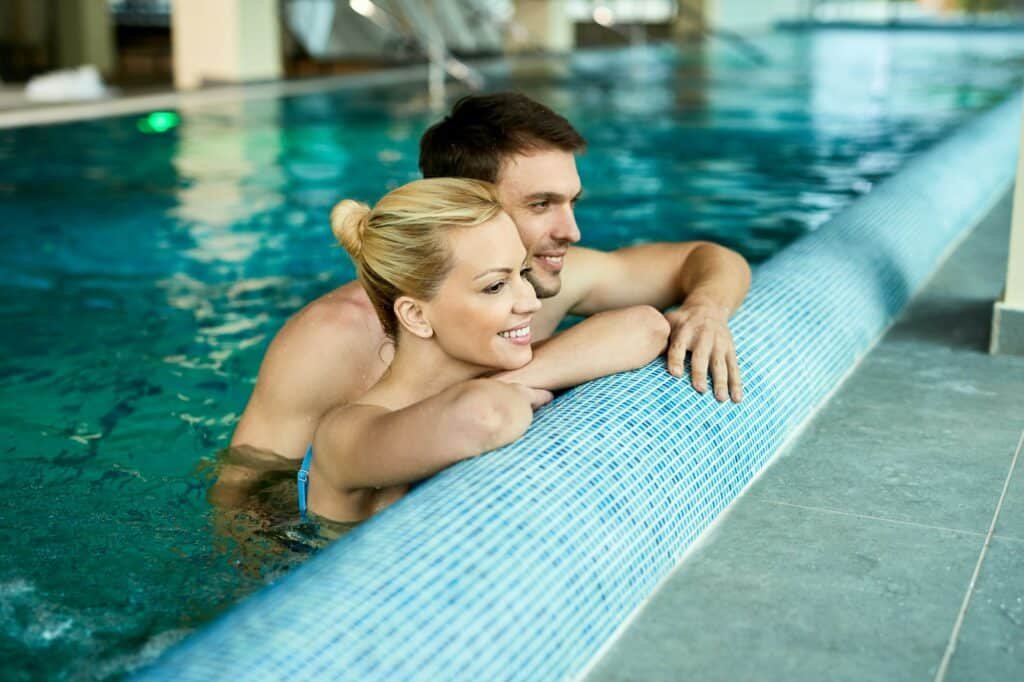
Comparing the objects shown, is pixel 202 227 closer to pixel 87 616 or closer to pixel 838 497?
pixel 87 616

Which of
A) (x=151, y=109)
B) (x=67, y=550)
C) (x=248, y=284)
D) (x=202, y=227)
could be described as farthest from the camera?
(x=151, y=109)

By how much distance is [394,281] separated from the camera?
2455mm

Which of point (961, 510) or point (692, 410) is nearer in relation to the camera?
point (961, 510)

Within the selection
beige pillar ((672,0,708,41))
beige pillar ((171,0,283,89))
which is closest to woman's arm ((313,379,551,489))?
beige pillar ((171,0,283,89))

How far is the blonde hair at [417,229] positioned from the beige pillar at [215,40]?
1358 centimetres

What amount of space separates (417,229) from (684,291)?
1.35 meters

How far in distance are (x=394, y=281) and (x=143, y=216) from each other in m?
5.88

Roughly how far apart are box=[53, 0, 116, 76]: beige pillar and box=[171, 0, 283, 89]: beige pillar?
6.83ft

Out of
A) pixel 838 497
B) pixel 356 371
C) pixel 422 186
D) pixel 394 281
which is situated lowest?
pixel 838 497

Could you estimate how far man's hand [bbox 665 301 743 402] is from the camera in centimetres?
293

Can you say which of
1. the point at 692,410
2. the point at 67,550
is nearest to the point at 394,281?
the point at 692,410

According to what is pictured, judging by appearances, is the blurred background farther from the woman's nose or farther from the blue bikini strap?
the woman's nose

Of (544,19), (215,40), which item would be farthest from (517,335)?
(544,19)


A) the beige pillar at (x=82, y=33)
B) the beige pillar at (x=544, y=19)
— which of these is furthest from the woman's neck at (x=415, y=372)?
the beige pillar at (x=544, y=19)
